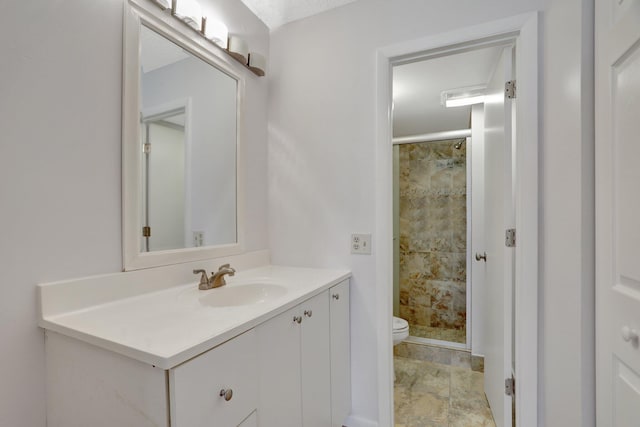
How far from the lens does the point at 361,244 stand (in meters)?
1.57

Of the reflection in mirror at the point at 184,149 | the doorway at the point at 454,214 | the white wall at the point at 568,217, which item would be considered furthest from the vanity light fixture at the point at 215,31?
the white wall at the point at 568,217

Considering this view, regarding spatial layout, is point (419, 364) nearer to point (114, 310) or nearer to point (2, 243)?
point (114, 310)

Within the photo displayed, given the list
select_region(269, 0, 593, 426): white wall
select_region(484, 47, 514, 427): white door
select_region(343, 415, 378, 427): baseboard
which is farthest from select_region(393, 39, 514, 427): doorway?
select_region(343, 415, 378, 427): baseboard

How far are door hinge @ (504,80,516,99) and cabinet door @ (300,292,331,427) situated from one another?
1273 millimetres

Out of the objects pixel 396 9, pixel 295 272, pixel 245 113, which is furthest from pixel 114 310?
pixel 396 9

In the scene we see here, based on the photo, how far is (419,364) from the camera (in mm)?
2402

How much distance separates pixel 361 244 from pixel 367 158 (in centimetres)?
46

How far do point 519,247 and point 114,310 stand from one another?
1.58 meters

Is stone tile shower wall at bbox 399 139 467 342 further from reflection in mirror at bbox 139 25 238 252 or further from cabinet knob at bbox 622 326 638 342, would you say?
cabinet knob at bbox 622 326 638 342

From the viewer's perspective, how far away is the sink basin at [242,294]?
1.24m

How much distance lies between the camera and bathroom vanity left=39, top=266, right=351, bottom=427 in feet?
2.24

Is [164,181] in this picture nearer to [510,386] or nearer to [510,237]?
[510,237]

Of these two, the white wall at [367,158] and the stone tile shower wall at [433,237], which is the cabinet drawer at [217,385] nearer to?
the white wall at [367,158]

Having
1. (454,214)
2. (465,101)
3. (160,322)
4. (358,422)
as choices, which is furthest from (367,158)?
(454,214)
